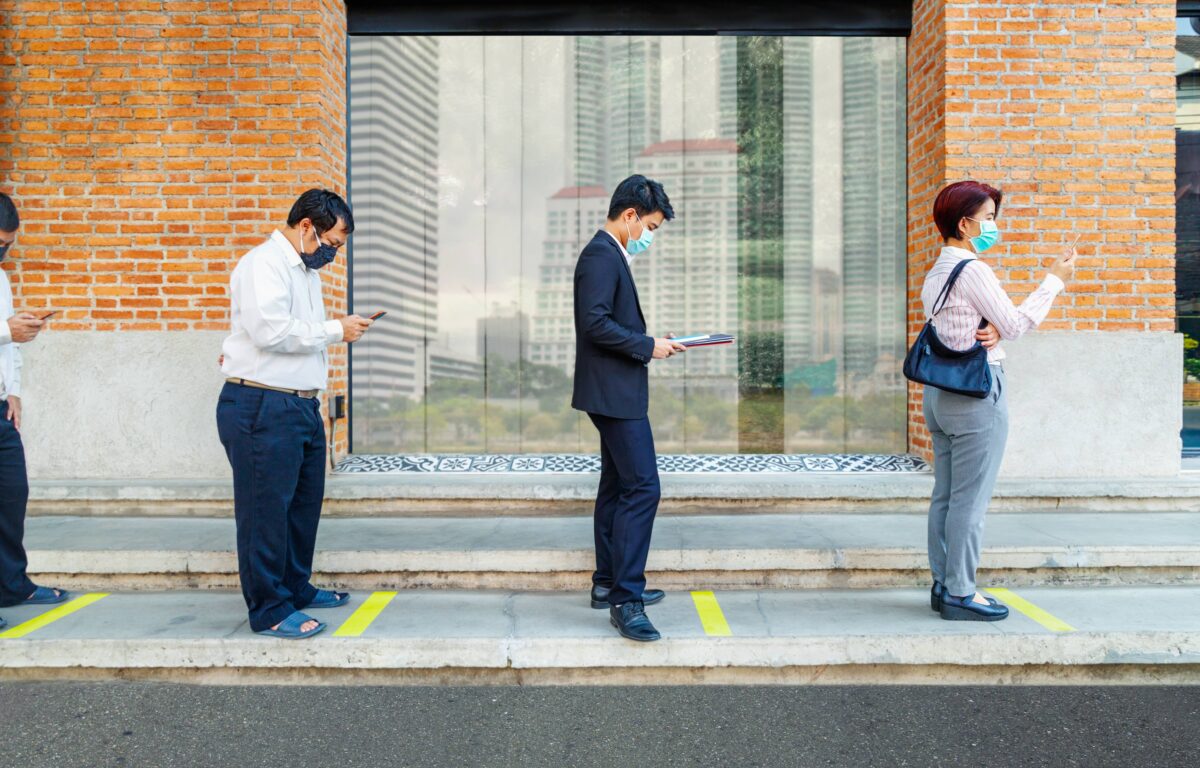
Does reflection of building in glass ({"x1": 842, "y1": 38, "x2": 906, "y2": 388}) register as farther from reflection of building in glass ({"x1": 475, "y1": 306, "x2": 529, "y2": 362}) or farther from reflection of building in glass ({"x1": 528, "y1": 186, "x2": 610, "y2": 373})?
reflection of building in glass ({"x1": 475, "y1": 306, "x2": 529, "y2": 362})

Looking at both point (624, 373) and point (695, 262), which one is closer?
point (624, 373)

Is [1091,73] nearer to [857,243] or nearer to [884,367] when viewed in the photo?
[857,243]

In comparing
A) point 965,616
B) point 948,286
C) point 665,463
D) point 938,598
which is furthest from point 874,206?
point 965,616

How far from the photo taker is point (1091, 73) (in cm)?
613

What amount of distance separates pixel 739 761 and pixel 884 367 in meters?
4.81

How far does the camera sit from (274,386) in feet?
12.7

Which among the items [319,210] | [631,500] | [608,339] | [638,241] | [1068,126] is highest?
[1068,126]

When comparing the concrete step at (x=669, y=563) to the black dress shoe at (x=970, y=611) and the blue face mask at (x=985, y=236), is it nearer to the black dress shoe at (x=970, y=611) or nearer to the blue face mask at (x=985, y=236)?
the black dress shoe at (x=970, y=611)

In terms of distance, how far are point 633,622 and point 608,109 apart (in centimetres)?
478

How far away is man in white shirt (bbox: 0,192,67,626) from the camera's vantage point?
13.8 ft

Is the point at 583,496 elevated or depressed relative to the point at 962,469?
depressed

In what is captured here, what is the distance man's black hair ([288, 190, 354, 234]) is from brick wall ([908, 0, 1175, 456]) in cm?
437

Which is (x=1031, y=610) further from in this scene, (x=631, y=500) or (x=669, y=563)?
(x=631, y=500)

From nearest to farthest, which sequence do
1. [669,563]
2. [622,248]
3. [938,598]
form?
1. [622,248]
2. [938,598]
3. [669,563]
